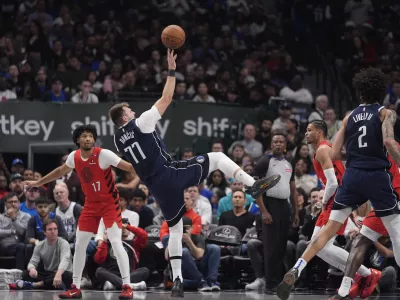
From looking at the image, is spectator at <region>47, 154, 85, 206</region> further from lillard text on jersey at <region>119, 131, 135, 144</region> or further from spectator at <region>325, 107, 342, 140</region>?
lillard text on jersey at <region>119, 131, 135, 144</region>

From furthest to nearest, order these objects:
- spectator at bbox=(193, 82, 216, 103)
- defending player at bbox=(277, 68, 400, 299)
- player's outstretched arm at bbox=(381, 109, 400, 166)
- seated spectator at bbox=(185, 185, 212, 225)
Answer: spectator at bbox=(193, 82, 216, 103), seated spectator at bbox=(185, 185, 212, 225), defending player at bbox=(277, 68, 400, 299), player's outstretched arm at bbox=(381, 109, 400, 166)

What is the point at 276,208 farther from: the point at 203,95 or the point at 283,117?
the point at 203,95

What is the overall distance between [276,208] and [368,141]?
3.36m

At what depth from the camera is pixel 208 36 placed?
922 inches

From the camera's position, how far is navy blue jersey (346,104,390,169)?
10.6 meters

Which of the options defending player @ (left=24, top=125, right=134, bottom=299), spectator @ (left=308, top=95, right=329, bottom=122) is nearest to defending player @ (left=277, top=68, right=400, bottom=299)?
defending player @ (left=24, top=125, right=134, bottom=299)

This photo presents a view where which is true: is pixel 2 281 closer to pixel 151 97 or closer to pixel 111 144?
pixel 111 144

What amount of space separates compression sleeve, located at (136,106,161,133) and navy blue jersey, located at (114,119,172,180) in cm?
7

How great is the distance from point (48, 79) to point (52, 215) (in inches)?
210

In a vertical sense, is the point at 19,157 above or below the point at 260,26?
below

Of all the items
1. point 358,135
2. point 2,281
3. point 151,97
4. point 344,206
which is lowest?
point 2,281

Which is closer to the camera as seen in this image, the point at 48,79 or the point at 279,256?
the point at 279,256

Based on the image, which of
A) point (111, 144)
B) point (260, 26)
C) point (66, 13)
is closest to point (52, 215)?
point (111, 144)

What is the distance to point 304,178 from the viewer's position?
54.8ft
